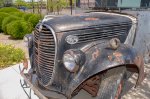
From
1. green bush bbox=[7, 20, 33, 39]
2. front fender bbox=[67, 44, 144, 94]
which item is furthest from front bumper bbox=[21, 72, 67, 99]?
green bush bbox=[7, 20, 33, 39]

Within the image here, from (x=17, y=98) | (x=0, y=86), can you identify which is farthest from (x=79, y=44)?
(x=0, y=86)

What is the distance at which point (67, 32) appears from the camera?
3.42 meters

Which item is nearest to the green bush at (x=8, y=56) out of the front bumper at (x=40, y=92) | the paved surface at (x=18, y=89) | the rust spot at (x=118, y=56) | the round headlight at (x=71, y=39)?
the paved surface at (x=18, y=89)

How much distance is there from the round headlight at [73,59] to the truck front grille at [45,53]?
1.09 feet

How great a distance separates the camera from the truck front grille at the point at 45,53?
345cm

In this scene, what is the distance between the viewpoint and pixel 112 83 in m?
3.18

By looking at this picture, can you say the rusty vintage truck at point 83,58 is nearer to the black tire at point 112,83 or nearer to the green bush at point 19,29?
the black tire at point 112,83

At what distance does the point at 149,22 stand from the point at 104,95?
9.08 feet

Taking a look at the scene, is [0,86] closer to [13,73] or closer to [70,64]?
[13,73]

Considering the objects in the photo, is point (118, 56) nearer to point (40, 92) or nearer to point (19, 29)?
point (40, 92)

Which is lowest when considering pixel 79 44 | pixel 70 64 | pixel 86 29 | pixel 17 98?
pixel 17 98

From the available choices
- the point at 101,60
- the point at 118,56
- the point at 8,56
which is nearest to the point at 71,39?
the point at 101,60

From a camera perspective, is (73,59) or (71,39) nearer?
(73,59)

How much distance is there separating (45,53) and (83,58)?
0.69 meters
